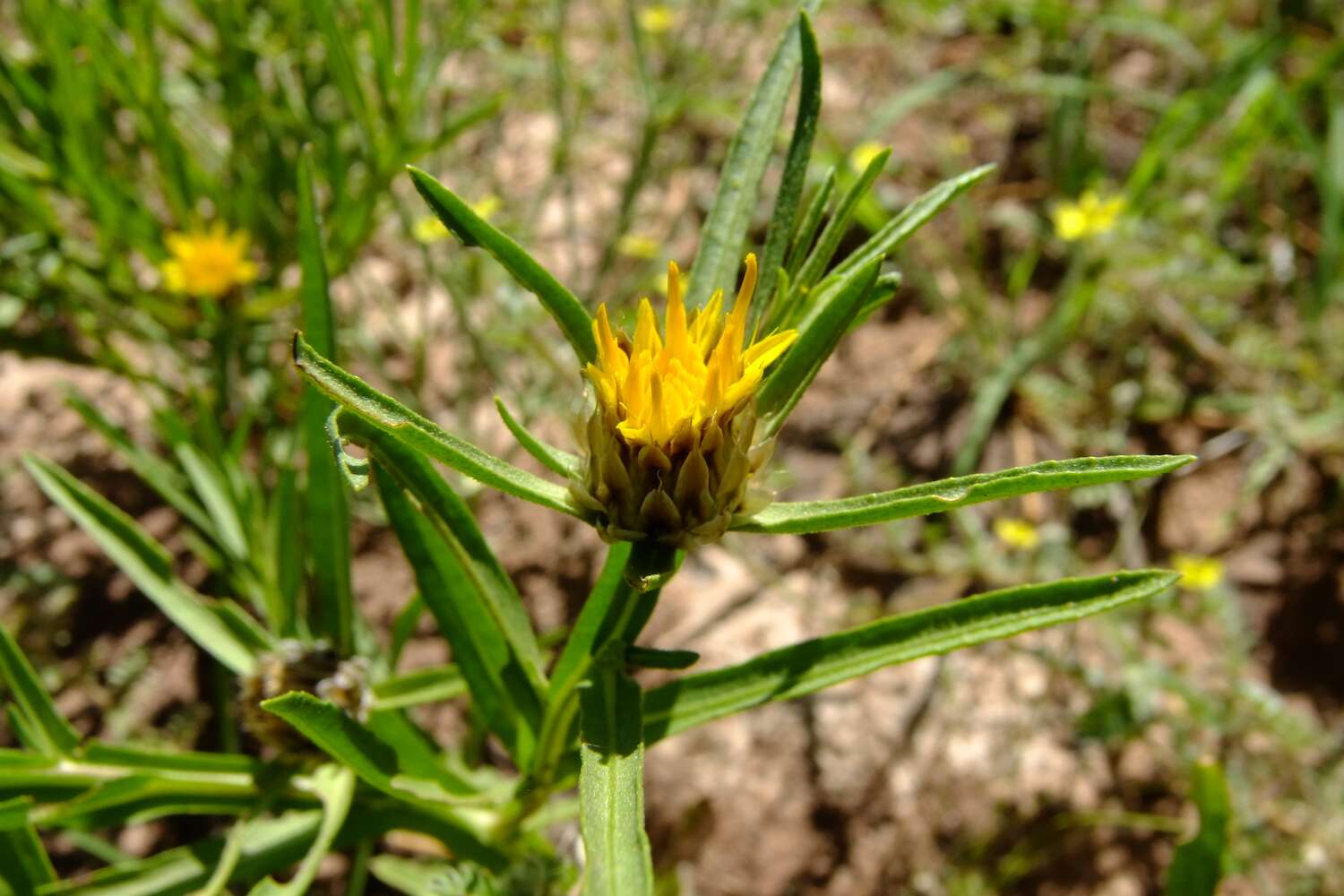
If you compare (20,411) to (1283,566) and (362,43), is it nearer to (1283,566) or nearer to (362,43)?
(362,43)

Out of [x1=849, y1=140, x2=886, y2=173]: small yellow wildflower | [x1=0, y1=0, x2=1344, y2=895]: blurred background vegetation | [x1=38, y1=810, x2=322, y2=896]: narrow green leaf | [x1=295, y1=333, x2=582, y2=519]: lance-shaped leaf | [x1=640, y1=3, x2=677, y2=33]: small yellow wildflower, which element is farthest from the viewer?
[x1=640, y1=3, x2=677, y2=33]: small yellow wildflower

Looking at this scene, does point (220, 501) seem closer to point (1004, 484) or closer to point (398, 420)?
point (398, 420)

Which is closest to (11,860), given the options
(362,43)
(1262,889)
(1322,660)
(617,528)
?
(617,528)

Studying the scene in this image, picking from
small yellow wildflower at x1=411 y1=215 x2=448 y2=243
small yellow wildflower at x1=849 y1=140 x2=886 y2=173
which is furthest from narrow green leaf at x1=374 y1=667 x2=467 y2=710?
small yellow wildflower at x1=849 y1=140 x2=886 y2=173

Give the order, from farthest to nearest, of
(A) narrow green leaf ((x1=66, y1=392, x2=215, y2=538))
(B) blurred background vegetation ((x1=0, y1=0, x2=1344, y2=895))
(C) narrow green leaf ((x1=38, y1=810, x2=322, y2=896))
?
(B) blurred background vegetation ((x1=0, y1=0, x2=1344, y2=895)) → (A) narrow green leaf ((x1=66, y1=392, x2=215, y2=538)) → (C) narrow green leaf ((x1=38, y1=810, x2=322, y2=896))

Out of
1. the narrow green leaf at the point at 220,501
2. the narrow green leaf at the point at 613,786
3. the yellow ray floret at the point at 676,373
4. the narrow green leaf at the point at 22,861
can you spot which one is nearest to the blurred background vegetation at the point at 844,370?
the narrow green leaf at the point at 220,501

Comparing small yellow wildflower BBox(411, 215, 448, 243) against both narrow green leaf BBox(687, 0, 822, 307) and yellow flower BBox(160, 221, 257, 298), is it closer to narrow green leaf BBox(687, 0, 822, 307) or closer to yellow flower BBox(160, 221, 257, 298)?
yellow flower BBox(160, 221, 257, 298)
